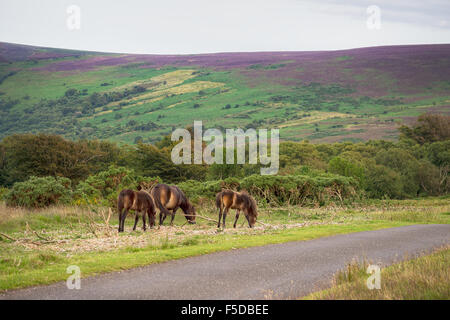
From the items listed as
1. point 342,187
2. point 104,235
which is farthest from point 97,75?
point 104,235

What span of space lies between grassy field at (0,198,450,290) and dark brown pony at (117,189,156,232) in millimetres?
600

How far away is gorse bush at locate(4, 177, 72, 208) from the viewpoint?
26312mm

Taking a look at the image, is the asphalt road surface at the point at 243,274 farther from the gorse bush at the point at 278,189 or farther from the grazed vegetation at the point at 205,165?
the gorse bush at the point at 278,189

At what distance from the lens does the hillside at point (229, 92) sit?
412 ft

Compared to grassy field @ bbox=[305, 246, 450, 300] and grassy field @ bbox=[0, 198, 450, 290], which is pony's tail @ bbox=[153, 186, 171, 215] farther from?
grassy field @ bbox=[305, 246, 450, 300]

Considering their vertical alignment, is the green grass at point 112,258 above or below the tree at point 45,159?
above

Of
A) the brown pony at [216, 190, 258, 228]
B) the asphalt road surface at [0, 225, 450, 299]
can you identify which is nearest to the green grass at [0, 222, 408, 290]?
the asphalt road surface at [0, 225, 450, 299]

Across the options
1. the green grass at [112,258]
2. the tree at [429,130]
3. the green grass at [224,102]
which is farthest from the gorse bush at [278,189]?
the green grass at [224,102]

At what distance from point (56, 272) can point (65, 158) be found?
3938cm

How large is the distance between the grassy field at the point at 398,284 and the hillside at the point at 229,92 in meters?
95.9

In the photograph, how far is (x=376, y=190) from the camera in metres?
51.1

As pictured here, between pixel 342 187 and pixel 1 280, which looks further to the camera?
pixel 342 187
